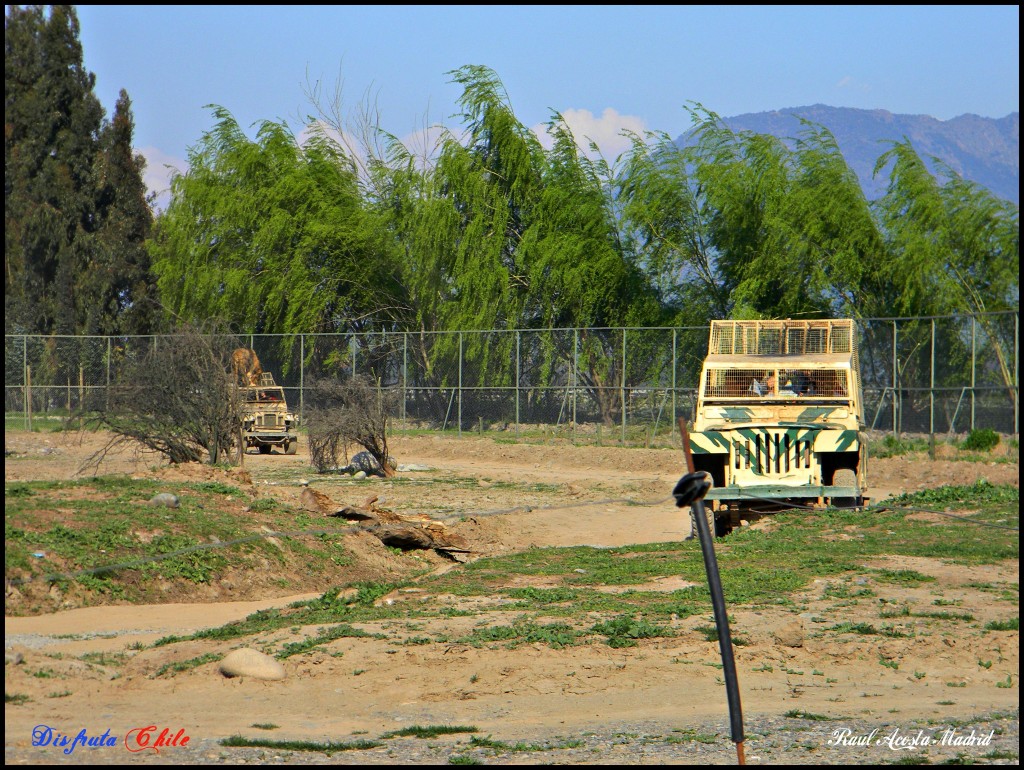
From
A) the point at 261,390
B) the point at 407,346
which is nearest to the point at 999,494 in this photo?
the point at 261,390

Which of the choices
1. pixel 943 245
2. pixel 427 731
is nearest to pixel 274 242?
pixel 943 245

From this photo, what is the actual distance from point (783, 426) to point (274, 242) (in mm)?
29358

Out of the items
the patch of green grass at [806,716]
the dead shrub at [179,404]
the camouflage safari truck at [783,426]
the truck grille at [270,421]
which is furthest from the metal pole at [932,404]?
the patch of green grass at [806,716]

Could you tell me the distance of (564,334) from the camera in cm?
3350

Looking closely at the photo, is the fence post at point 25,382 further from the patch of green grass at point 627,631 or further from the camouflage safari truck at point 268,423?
the patch of green grass at point 627,631

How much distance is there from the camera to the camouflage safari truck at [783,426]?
15633 millimetres

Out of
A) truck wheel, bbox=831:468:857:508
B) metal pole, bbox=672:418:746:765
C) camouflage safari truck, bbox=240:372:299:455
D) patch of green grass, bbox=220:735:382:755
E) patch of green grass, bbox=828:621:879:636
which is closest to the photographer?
metal pole, bbox=672:418:746:765

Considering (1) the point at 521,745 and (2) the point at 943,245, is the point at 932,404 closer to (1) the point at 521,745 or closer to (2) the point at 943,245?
(2) the point at 943,245

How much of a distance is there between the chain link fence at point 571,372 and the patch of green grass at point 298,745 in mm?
18453

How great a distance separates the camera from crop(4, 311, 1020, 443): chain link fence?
25.0 metres

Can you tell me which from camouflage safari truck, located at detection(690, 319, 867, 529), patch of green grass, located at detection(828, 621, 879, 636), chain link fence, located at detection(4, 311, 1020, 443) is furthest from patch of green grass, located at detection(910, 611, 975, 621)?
chain link fence, located at detection(4, 311, 1020, 443)

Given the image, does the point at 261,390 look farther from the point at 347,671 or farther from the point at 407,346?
the point at 347,671

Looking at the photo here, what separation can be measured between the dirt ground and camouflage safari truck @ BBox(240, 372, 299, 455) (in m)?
18.4

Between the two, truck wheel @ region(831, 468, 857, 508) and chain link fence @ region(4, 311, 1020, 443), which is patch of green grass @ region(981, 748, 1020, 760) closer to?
truck wheel @ region(831, 468, 857, 508)
